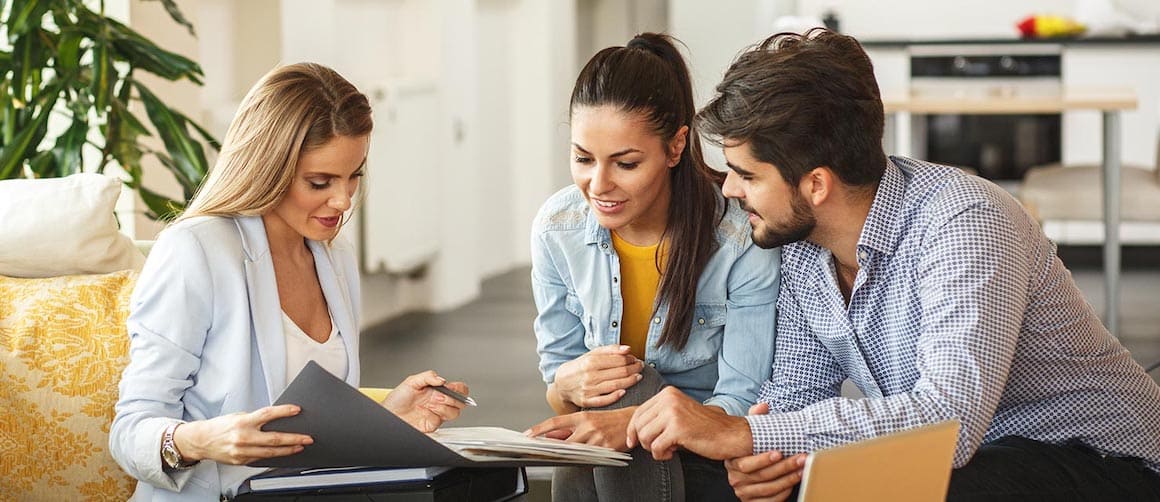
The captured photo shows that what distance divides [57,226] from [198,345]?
0.48m

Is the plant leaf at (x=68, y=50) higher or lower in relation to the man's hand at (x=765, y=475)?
higher

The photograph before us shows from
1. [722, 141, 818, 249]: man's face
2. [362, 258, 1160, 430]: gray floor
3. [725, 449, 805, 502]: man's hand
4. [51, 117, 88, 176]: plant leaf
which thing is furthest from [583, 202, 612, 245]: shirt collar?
[362, 258, 1160, 430]: gray floor

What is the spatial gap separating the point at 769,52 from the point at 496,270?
5.77 m

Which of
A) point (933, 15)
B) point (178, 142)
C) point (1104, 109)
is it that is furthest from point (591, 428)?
point (933, 15)

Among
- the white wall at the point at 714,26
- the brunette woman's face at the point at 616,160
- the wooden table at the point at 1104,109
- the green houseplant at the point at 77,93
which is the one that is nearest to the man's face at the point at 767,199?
the brunette woman's face at the point at 616,160

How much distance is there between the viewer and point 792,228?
192 cm

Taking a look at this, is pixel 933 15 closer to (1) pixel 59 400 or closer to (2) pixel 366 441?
(1) pixel 59 400

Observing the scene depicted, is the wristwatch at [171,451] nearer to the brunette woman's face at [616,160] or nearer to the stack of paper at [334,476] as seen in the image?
the stack of paper at [334,476]

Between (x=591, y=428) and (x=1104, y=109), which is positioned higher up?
(x=1104, y=109)

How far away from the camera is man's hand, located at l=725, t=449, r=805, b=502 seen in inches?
69.1

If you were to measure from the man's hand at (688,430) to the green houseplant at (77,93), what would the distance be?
1.55 metres

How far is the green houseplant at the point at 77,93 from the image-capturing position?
2988 millimetres

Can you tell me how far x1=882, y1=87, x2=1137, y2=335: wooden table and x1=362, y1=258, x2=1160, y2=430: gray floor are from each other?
0.32m

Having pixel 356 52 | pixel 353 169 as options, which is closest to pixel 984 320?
pixel 353 169
